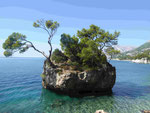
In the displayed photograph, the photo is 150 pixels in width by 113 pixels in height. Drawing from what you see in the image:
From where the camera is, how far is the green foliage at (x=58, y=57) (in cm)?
3075

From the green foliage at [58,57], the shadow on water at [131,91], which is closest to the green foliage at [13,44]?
the green foliage at [58,57]

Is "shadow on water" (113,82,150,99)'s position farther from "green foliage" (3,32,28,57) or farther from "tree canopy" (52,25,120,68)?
"green foliage" (3,32,28,57)

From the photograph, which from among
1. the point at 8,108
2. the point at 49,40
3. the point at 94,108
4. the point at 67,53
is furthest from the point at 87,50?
the point at 8,108

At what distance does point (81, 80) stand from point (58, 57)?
1110 centimetres

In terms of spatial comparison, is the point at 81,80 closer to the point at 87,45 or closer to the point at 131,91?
the point at 87,45

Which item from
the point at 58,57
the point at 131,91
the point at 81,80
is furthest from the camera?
the point at 58,57

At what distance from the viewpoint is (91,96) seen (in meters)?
23.9

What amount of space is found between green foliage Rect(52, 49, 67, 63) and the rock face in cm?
440

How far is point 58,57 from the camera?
30953 mm

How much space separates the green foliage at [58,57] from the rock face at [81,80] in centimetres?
440

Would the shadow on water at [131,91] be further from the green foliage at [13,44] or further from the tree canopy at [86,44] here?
the green foliage at [13,44]

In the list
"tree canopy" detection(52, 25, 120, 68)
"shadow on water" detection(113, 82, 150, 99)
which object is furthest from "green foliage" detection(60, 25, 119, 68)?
"shadow on water" detection(113, 82, 150, 99)

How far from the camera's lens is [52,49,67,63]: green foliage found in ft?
101

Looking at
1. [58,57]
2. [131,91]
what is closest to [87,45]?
[58,57]
